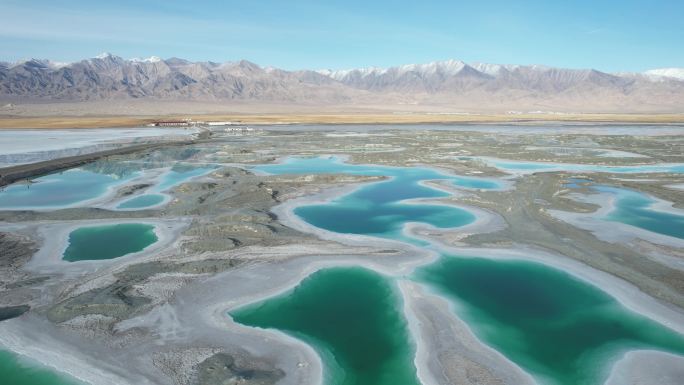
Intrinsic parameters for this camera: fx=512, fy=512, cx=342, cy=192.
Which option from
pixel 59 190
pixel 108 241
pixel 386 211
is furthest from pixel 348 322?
pixel 59 190

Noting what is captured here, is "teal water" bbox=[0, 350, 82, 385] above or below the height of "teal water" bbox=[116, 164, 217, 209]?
above

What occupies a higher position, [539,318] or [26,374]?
[539,318]

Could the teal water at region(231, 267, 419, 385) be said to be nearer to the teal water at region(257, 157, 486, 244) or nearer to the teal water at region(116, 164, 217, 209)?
the teal water at region(257, 157, 486, 244)

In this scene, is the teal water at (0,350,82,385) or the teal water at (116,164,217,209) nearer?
the teal water at (0,350,82,385)

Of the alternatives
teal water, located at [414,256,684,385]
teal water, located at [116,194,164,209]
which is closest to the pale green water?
teal water, located at [414,256,684,385]

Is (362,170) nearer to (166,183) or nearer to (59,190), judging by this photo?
(166,183)

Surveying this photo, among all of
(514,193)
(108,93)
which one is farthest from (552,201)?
(108,93)

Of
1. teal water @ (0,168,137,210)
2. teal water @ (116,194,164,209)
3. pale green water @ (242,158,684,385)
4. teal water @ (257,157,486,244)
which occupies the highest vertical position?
pale green water @ (242,158,684,385)
